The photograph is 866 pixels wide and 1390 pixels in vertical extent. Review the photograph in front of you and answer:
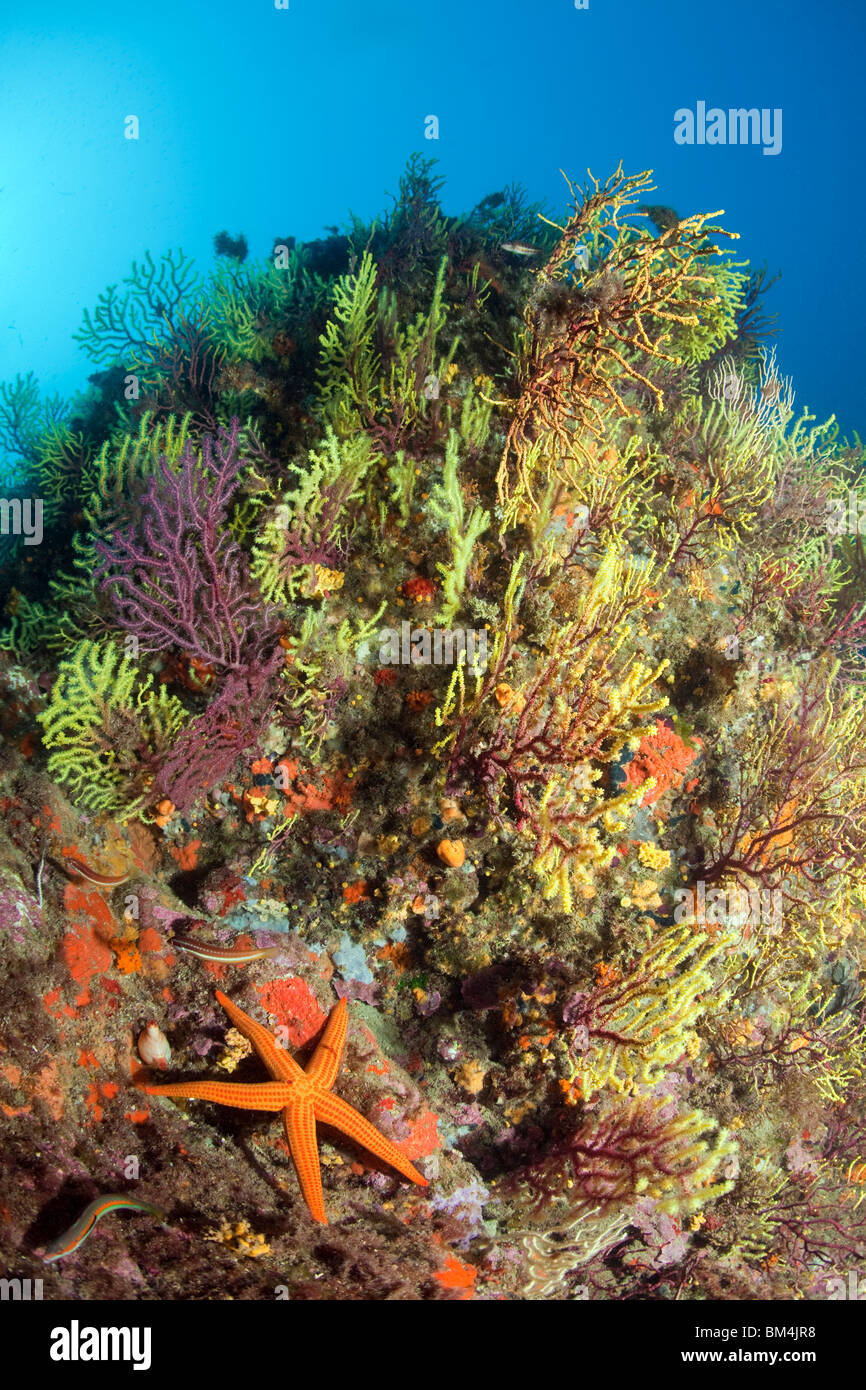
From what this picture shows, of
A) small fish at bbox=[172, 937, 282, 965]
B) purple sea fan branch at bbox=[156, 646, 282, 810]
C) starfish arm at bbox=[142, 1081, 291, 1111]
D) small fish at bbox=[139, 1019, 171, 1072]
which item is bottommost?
starfish arm at bbox=[142, 1081, 291, 1111]

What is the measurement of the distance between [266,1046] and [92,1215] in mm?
1216

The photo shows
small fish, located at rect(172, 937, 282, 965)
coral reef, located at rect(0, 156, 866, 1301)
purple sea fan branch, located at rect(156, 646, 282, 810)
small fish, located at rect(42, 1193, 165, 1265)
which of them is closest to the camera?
small fish, located at rect(42, 1193, 165, 1265)

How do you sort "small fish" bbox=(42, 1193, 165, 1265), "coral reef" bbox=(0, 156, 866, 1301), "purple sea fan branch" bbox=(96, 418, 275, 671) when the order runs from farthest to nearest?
"purple sea fan branch" bbox=(96, 418, 275, 671) < "coral reef" bbox=(0, 156, 866, 1301) < "small fish" bbox=(42, 1193, 165, 1265)

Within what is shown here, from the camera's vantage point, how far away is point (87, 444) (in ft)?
23.0

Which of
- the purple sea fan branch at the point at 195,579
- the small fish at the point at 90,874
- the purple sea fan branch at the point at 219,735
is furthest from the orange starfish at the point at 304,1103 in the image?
the purple sea fan branch at the point at 195,579

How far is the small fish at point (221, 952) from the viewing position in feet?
11.6

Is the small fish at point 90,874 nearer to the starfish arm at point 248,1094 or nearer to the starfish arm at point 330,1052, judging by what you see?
the starfish arm at point 248,1094

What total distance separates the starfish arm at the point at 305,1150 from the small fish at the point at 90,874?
1663mm

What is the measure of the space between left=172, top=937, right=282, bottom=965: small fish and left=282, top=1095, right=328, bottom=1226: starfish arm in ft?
2.59

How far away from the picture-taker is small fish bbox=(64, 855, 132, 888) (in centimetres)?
370

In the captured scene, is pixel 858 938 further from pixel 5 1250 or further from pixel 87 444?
pixel 87 444

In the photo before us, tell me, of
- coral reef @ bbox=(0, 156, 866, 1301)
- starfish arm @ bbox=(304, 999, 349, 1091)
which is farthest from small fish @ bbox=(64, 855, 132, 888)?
starfish arm @ bbox=(304, 999, 349, 1091)

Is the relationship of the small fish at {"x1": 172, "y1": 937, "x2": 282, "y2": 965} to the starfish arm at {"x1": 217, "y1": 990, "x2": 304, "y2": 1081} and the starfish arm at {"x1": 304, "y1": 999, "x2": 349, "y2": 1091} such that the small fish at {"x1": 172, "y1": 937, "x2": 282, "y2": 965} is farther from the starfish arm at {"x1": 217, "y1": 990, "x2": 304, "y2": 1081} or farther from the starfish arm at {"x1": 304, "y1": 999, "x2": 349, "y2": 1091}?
the starfish arm at {"x1": 304, "y1": 999, "x2": 349, "y2": 1091}

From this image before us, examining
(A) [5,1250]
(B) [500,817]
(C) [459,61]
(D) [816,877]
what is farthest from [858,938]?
(C) [459,61]
